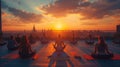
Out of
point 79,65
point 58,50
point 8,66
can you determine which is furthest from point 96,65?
point 58,50

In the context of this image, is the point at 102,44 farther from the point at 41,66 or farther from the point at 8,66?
the point at 8,66

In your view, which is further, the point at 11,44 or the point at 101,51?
the point at 11,44

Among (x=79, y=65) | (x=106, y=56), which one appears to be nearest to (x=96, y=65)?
(x=79, y=65)

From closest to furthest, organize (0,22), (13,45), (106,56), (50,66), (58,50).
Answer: (50,66) → (106,56) → (58,50) → (13,45) → (0,22)

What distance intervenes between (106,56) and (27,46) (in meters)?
7.29

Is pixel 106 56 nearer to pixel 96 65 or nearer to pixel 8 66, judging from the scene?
pixel 96 65

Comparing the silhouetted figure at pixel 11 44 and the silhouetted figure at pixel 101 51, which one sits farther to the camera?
the silhouetted figure at pixel 11 44

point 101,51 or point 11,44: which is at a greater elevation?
point 11,44

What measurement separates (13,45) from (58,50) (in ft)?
23.2

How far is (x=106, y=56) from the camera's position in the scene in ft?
65.2

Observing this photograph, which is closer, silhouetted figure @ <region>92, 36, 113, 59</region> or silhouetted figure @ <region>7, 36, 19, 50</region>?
silhouetted figure @ <region>92, 36, 113, 59</region>

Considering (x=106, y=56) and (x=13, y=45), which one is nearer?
(x=106, y=56)

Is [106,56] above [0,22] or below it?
below

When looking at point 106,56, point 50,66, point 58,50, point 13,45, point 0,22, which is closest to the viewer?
point 50,66
